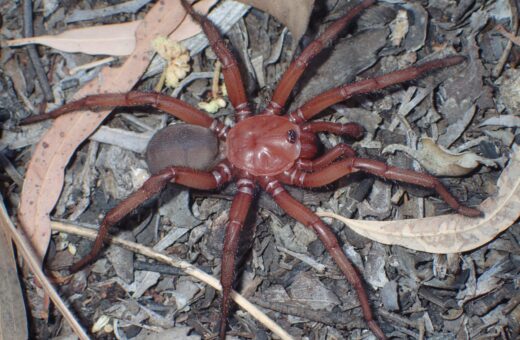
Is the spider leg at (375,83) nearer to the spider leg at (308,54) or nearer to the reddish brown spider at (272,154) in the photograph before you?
the reddish brown spider at (272,154)

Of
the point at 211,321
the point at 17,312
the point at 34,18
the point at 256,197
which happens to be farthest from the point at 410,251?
the point at 34,18

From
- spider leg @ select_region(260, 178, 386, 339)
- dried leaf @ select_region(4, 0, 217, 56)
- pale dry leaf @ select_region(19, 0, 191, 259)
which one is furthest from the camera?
dried leaf @ select_region(4, 0, 217, 56)

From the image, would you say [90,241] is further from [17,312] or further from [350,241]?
[350,241]

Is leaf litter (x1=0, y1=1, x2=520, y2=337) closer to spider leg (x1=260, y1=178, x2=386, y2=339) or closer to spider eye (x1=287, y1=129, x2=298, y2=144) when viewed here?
spider leg (x1=260, y1=178, x2=386, y2=339)

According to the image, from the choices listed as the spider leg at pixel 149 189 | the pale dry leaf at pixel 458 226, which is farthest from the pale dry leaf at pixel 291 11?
the pale dry leaf at pixel 458 226

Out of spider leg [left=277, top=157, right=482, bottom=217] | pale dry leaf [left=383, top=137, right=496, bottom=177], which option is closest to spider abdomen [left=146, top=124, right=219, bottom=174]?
spider leg [left=277, top=157, right=482, bottom=217]

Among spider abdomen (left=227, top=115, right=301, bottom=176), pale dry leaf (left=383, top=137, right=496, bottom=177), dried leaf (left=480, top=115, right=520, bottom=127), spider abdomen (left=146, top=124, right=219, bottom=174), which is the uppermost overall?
spider abdomen (left=146, top=124, right=219, bottom=174)

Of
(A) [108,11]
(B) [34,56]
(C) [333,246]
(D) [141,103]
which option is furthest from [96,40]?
(C) [333,246]
